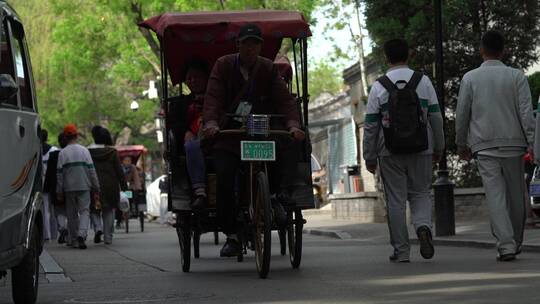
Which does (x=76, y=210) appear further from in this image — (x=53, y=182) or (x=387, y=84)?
(x=387, y=84)

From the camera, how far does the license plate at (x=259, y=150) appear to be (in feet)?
38.5

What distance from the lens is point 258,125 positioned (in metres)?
11.7

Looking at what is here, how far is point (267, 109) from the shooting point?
1235 cm

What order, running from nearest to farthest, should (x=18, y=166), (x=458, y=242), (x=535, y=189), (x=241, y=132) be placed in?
(x=18, y=166) → (x=241, y=132) → (x=458, y=242) → (x=535, y=189)

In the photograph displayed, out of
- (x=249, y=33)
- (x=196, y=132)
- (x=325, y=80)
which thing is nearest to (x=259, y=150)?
(x=249, y=33)

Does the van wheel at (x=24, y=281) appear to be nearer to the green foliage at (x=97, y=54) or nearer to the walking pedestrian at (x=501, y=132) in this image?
the walking pedestrian at (x=501, y=132)

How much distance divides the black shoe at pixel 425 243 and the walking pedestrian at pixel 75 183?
8.64 metres

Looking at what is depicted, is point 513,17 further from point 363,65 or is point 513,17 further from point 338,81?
point 338,81

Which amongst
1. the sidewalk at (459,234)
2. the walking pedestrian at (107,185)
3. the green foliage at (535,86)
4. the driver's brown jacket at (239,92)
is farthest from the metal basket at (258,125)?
the green foliage at (535,86)

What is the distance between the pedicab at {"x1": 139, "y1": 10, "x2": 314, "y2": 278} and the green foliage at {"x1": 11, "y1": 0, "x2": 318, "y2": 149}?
26.4 m

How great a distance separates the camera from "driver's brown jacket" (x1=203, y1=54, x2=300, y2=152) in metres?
12.1

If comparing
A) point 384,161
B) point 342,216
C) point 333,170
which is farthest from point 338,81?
point 384,161

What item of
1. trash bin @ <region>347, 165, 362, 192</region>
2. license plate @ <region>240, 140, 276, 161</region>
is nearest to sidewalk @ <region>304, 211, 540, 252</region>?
license plate @ <region>240, 140, 276, 161</region>

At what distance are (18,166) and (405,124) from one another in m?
4.64
